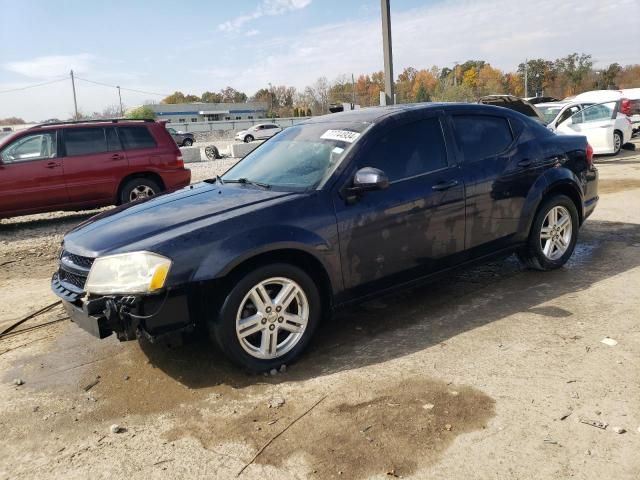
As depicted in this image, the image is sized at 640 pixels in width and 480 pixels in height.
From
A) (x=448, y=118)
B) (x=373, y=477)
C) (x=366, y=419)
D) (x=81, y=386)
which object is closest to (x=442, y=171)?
(x=448, y=118)

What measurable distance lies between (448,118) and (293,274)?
6.73 feet

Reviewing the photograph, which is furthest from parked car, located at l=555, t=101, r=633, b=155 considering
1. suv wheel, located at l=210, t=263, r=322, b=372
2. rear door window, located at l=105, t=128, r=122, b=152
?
suv wheel, located at l=210, t=263, r=322, b=372

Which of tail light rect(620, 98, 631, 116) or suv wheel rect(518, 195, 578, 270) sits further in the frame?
tail light rect(620, 98, 631, 116)

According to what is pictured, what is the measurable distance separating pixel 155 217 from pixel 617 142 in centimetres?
1486

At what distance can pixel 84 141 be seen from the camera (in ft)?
31.2

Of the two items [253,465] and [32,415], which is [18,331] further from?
[253,465]

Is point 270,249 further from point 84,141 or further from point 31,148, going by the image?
point 31,148

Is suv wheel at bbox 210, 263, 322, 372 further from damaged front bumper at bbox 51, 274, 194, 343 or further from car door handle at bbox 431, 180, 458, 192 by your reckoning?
car door handle at bbox 431, 180, 458, 192

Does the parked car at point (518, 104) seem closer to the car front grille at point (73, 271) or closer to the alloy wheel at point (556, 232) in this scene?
the alloy wheel at point (556, 232)

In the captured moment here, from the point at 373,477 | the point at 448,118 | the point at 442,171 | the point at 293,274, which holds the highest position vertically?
the point at 448,118

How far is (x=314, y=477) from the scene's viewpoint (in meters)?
2.54

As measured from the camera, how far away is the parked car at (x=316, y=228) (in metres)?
3.29

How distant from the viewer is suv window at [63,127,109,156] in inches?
368

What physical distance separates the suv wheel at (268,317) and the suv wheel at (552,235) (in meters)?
2.50
